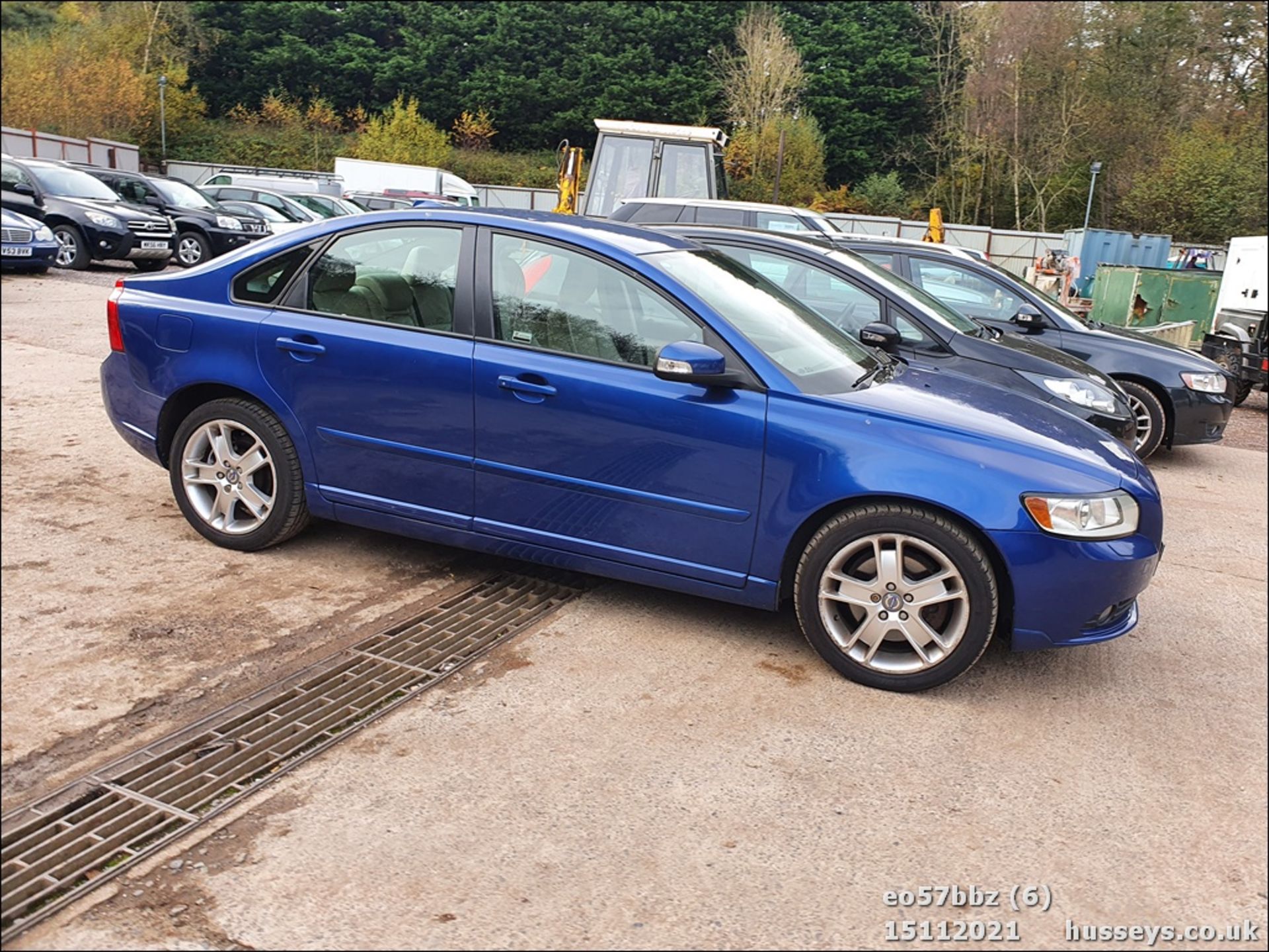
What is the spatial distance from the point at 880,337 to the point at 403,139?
4069 cm

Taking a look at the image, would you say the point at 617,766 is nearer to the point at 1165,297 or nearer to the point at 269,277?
the point at 269,277

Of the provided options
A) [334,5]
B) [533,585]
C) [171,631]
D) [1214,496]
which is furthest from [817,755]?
[334,5]

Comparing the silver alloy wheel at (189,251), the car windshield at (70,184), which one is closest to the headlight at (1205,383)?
the car windshield at (70,184)

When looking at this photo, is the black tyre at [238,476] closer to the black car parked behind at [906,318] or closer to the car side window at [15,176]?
the black car parked behind at [906,318]

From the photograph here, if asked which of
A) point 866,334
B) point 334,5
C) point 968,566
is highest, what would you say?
point 334,5

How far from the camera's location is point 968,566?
12.6 feet

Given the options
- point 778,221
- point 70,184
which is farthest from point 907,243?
point 70,184

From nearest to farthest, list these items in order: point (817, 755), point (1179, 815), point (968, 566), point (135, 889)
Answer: point (135, 889) < point (1179, 815) < point (817, 755) < point (968, 566)

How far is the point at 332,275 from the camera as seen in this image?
189 inches

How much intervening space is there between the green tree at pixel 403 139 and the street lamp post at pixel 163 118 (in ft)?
29.7

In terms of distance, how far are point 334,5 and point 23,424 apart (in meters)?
44.4

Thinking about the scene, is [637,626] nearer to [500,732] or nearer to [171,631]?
[500,732]

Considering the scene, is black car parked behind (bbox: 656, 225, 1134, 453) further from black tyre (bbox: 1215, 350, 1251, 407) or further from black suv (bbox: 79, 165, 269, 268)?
black suv (bbox: 79, 165, 269, 268)

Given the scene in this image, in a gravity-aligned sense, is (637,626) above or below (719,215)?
below
